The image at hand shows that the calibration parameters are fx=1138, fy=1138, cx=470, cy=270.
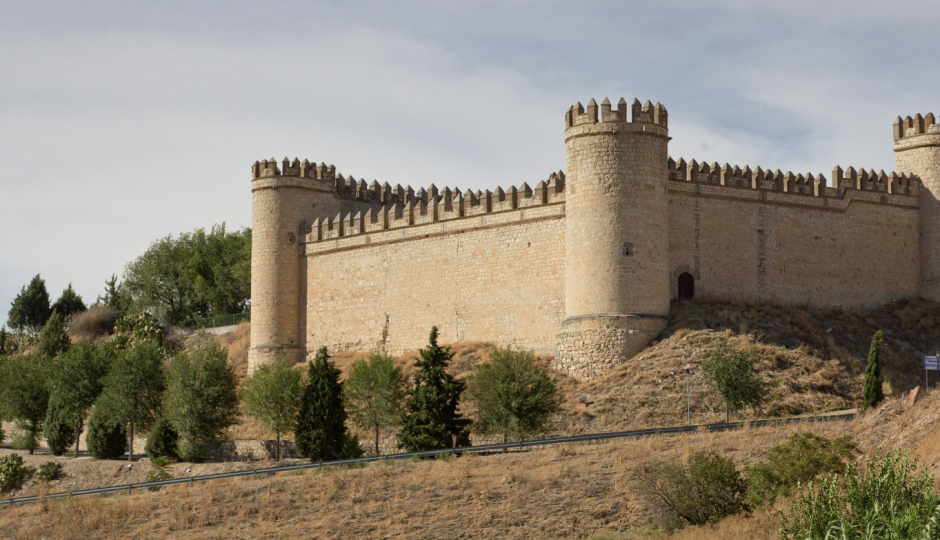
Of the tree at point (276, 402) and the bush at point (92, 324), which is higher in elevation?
the bush at point (92, 324)

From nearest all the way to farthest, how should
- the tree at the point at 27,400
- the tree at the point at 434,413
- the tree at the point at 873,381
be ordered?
the tree at the point at 873,381 < the tree at the point at 434,413 < the tree at the point at 27,400

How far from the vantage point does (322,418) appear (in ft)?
106

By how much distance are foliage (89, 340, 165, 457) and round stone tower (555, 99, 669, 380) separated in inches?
556

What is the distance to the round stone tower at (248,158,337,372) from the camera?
4522 centimetres

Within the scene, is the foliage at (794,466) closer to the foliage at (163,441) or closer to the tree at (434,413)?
the tree at (434,413)

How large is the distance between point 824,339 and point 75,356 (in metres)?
27.0

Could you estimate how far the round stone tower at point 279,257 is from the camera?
148ft

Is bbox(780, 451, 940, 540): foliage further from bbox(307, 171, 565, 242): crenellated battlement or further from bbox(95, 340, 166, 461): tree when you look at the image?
bbox(95, 340, 166, 461): tree

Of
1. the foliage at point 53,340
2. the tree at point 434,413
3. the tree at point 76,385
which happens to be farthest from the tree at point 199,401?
the foliage at point 53,340

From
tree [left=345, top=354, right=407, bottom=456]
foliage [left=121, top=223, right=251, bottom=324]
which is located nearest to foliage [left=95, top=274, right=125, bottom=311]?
foliage [left=121, top=223, right=251, bottom=324]

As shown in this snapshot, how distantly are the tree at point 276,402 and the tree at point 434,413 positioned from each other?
5.79 metres

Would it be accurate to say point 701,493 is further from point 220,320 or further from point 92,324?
point 92,324

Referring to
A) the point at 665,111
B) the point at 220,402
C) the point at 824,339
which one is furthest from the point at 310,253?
the point at 824,339

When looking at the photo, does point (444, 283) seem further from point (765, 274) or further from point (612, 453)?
point (612, 453)
